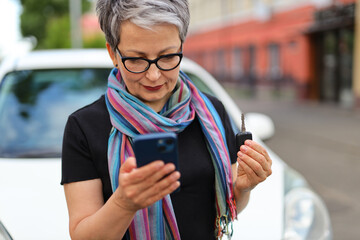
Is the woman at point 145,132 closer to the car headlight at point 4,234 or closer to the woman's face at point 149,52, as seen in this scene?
the woman's face at point 149,52

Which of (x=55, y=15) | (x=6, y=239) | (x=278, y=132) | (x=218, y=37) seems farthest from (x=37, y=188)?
(x=55, y=15)

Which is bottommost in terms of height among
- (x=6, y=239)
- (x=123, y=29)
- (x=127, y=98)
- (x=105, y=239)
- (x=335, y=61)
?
(x=335, y=61)

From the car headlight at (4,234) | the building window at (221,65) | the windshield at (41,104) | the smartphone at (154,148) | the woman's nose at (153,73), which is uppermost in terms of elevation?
the woman's nose at (153,73)

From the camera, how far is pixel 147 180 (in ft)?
3.61

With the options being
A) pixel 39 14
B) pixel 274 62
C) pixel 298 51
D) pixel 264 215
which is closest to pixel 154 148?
pixel 264 215

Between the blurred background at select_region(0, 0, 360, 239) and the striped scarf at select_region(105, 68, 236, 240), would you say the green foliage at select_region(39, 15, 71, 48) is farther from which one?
the striped scarf at select_region(105, 68, 236, 240)

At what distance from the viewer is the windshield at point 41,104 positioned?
2857mm

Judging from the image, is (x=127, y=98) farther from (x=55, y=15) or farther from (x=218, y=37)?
(x=55, y=15)

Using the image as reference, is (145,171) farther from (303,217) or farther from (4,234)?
(303,217)

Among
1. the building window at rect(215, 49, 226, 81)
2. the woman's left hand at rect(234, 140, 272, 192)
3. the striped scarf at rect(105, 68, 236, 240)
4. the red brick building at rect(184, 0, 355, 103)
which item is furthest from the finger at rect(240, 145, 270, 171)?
the building window at rect(215, 49, 226, 81)

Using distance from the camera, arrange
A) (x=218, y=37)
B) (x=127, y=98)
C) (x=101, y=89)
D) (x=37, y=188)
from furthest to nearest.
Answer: (x=218, y=37) < (x=101, y=89) < (x=37, y=188) < (x=127, y=98)

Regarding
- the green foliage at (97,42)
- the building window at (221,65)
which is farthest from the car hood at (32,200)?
the building window at (221,65)

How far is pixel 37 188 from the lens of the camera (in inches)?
91.4

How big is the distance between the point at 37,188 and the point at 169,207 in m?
1.12
